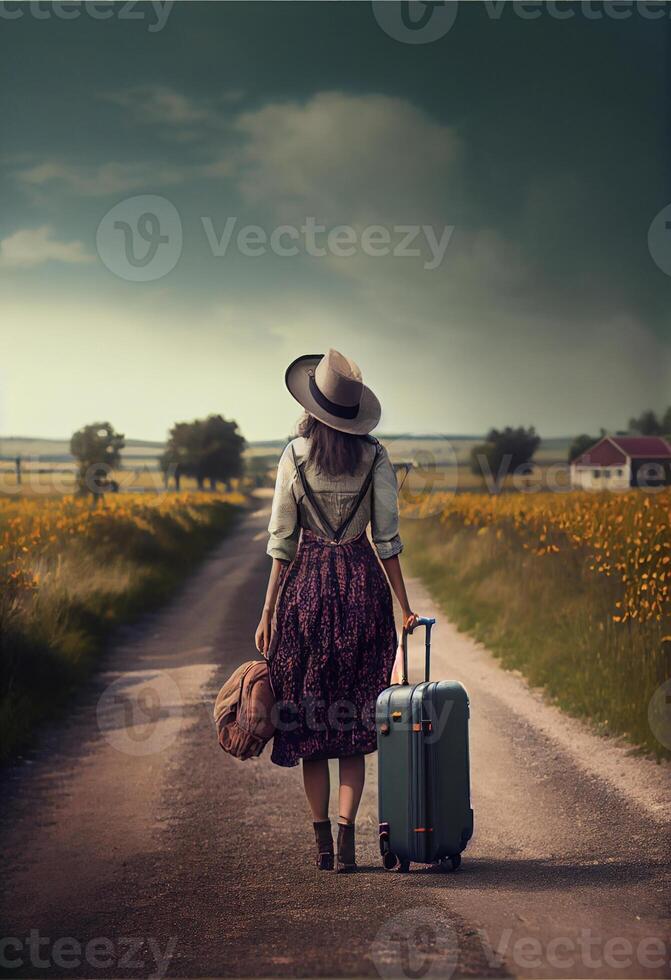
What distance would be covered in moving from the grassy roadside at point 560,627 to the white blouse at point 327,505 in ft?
8.30

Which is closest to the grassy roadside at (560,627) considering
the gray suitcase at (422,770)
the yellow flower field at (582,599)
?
the yellow flower field at (582,599)

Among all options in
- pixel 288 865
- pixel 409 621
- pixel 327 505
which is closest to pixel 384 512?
pixel 327 505

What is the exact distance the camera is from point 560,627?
358 inches

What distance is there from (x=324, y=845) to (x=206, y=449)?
78.7 ft

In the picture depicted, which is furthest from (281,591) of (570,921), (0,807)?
(0,807)

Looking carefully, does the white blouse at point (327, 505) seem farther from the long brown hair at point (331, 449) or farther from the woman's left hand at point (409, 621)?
the woman's left hand at point (409, 621)

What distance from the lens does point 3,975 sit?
11.9ft

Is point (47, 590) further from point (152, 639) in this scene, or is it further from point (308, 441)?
point (308, 441)

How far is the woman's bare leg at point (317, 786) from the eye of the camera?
4664mm

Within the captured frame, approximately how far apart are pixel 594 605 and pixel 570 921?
17.8 ft

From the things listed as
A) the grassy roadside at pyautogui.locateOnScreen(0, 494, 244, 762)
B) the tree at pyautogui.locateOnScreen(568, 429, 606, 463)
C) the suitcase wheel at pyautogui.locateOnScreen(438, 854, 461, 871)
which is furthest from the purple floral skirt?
the tree at pyautogui.locateOnScreen(568, 429, 606, 463)

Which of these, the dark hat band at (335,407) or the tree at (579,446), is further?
the tree at (579,446)

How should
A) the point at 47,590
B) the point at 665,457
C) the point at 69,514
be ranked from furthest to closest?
the point at 69,514, the point at 665,457, the point at 47,590

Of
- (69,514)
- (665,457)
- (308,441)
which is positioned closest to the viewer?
(308,441)
